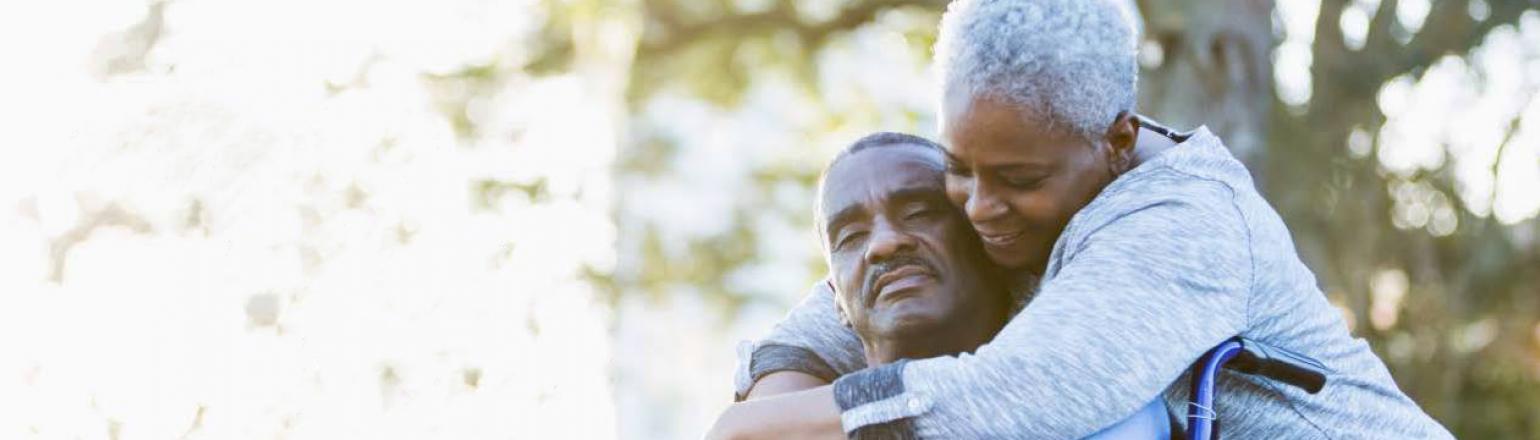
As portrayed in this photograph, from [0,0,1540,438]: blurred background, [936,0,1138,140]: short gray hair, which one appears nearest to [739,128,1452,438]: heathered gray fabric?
[936,0,1138,140]: short gray hair

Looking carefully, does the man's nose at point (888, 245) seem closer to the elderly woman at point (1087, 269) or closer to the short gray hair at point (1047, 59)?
the elderly woman at point (1087, 269)

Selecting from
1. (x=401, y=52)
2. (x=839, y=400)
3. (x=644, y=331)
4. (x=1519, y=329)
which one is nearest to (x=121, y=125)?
(x=401, y=52)

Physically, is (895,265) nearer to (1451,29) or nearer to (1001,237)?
(1001,237)

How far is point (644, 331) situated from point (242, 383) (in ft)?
27.9

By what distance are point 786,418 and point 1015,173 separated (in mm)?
454

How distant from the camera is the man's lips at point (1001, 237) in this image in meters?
2.83

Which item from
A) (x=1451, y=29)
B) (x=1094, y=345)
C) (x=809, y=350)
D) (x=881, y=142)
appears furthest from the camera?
(x=1451, y=29)

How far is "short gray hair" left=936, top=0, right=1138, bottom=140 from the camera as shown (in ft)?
8.57

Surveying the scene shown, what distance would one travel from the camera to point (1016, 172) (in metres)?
2.71

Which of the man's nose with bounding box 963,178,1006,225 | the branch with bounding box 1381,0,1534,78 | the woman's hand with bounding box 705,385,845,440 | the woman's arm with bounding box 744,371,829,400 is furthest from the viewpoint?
the branch with bounding box 1381,0,1534,78

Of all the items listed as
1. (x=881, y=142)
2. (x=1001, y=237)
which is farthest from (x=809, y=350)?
(x=1001, y=237)

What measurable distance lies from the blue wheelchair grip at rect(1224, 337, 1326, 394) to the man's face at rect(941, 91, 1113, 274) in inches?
12.1

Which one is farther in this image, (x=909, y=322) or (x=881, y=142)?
(x=881, y=142)

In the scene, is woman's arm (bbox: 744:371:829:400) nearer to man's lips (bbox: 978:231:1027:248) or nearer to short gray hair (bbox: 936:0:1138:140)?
man's lips (bbox: 978:231:1027:248)
